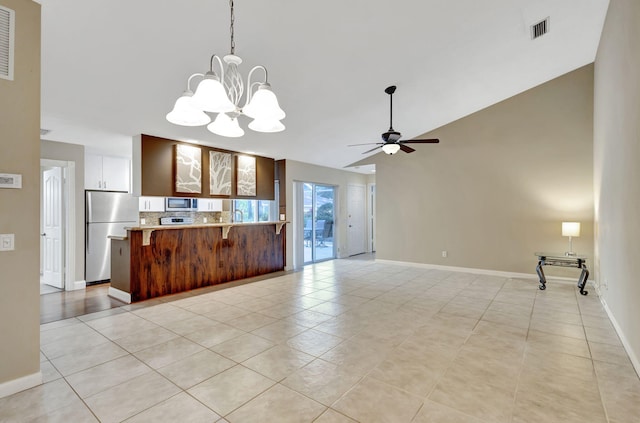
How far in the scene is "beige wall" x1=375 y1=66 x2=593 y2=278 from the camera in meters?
5.27

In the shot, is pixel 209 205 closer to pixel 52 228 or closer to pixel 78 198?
pixel 78 198

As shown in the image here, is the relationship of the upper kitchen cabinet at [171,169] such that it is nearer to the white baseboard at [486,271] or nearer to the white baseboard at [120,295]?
the white baseboard at [120,295]

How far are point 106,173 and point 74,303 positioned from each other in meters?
2.51

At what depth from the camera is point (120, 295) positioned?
14.9 ft

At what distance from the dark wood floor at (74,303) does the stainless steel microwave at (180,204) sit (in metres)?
1.70

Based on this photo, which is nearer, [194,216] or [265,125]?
[265,125]

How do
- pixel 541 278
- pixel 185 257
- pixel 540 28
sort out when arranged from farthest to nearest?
pixel 185 257 → pixel 541 278 → pixel 540 28

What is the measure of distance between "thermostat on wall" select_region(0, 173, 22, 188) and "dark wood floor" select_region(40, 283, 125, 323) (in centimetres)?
225

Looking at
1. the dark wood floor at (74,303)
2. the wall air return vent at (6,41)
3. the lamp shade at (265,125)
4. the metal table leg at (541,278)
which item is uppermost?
the wall air return vent at (6,41)

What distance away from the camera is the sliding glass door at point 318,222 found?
302 inches

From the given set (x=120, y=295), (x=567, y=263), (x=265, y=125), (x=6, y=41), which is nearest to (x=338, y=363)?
(x=265, y=125)

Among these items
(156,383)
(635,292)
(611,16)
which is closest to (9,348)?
(156,383)

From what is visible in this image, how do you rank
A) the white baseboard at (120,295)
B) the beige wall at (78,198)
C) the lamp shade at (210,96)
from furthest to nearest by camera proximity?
the beige wall at (78,198) → the white baseboard at (120,295) → the lamp shade at (210,96)

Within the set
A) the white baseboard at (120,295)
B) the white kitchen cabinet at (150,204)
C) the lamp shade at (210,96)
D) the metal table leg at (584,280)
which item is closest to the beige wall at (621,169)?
the metal table leg at (584,280)
